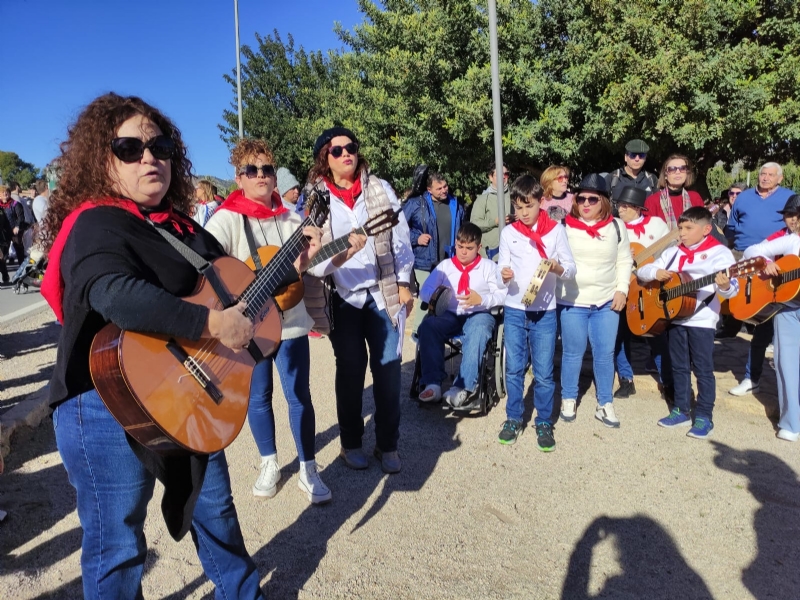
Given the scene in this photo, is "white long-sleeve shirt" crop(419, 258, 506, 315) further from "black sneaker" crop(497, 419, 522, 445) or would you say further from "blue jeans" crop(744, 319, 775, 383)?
"blue jeans" crop(744, 319, 775, 383)

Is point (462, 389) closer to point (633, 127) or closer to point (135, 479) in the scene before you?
point (135, 479)

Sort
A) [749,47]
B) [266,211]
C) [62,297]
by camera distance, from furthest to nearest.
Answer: [749,47], [266,211], [62,297]

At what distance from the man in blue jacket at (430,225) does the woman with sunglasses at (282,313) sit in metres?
3.68

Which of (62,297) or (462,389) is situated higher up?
(62,297)

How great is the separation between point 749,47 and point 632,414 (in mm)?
7618

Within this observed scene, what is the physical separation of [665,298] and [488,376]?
1.57 m

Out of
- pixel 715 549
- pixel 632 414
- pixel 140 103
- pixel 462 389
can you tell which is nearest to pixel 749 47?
pixel 632 414

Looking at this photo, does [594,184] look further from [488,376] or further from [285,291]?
[285,291]

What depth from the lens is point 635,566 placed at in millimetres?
2846

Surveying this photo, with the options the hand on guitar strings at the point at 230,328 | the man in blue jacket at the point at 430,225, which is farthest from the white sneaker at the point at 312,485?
the man in blue jacket at the point at 430,225

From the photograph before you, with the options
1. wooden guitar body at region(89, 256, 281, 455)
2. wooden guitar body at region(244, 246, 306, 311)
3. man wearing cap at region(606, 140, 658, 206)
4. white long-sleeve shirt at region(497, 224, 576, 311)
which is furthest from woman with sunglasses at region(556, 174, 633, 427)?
wooden guitar body at region(89, 256, 281, 455)

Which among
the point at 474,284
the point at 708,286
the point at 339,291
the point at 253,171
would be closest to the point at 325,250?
the point at 339,291

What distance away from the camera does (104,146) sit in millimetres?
1829

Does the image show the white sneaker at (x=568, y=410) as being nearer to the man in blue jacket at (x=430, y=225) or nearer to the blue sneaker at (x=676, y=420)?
the blue sneaker at (x=676, y=420)
